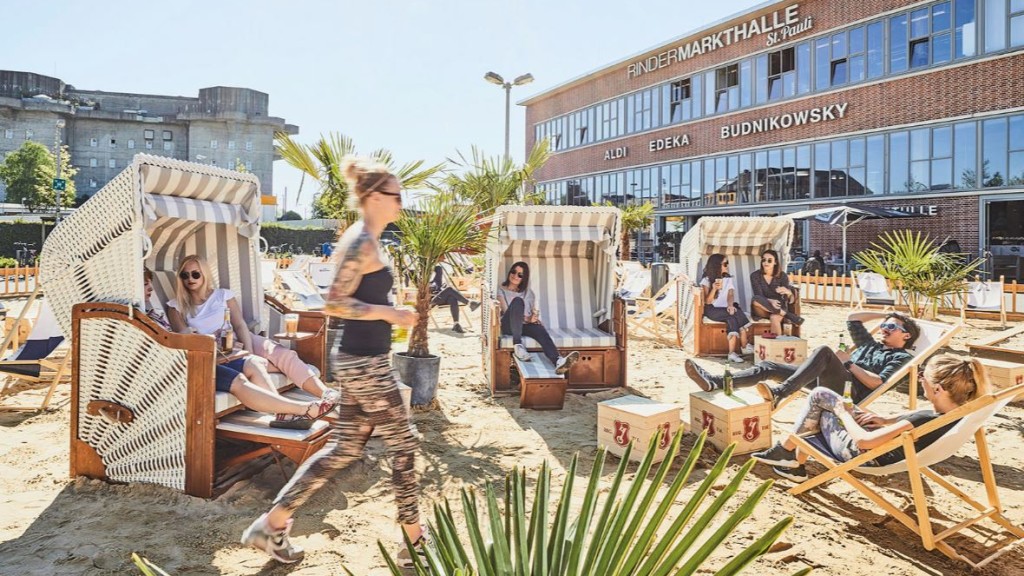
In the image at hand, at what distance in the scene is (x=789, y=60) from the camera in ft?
81.1

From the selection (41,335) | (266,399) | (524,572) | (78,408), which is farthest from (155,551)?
(41,335)

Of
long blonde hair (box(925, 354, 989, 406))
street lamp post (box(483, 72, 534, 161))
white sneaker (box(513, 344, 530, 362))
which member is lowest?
white sneaker (box(513, 344, 530, 362))

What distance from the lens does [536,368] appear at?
246 inches

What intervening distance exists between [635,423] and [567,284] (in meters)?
3.38

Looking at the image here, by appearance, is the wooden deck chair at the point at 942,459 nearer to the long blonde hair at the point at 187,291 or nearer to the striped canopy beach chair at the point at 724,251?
the long blonde hair at the point at 187,291

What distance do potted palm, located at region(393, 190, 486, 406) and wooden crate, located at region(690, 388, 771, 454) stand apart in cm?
241

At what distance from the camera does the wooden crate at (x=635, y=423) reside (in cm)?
445

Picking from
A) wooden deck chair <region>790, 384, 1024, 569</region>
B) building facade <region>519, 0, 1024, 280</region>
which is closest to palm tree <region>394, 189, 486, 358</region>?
wooden deck chair <region>790, 384, 1024, 569</region>

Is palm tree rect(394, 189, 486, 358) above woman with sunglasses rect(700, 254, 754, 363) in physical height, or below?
above

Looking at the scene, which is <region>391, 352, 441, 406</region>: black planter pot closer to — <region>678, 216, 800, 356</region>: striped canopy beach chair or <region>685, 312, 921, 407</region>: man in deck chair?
<region>685, 312, 921, 407</region>: man in deck chair

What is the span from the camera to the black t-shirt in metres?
3.37

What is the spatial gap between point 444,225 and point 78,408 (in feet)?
9.98

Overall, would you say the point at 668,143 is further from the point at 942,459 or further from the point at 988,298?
the point at 942,459

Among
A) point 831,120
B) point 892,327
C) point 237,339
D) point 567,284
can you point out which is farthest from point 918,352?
point 831,120
